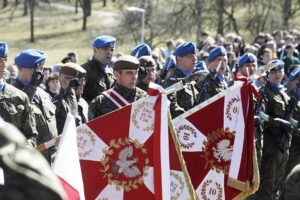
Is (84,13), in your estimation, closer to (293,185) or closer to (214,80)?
(214,80)

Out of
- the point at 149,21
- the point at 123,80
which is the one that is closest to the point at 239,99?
the point at 123,80

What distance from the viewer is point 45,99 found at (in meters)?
6.02

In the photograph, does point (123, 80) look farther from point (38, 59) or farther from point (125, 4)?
point (125, 4)

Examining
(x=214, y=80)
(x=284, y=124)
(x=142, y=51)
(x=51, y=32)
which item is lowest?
(x=51, y=32)

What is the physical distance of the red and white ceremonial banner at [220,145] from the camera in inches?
225

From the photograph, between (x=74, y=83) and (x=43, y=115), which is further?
(x=74, y=83)

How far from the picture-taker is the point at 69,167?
2988 mm

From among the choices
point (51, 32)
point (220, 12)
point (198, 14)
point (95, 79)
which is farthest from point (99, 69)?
point (51, 32)

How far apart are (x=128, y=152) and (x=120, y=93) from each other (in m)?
1.10

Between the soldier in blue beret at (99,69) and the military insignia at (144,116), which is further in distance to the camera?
the soldier in blue beret at (99,69)

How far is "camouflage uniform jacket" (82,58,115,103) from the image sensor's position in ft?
23.8

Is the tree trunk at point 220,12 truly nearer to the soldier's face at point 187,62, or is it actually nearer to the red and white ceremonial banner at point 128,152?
the soldier's face at point 187,62

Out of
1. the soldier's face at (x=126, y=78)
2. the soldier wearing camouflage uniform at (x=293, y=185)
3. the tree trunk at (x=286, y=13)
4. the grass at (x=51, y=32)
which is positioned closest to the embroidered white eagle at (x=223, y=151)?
the soldier's face at (x=126, y=78)

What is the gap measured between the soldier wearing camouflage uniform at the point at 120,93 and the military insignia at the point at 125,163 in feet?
3.15
